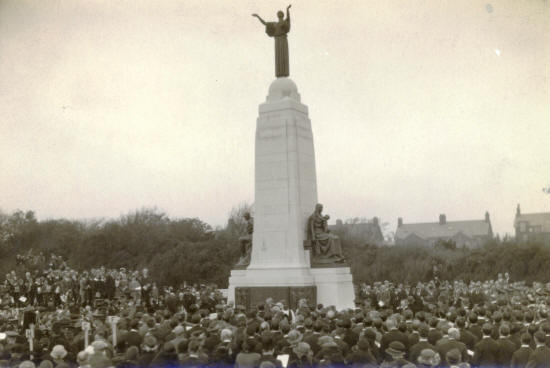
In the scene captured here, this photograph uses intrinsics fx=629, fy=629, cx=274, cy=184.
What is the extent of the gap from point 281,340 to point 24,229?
2192 inches

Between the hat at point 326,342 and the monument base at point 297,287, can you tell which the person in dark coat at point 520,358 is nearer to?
the hat at point 326,342

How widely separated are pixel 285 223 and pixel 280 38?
23.8 feet

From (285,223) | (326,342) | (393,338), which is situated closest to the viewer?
(326,342)

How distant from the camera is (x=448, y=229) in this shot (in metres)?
116

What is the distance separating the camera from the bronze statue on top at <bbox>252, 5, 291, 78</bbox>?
24297 mm

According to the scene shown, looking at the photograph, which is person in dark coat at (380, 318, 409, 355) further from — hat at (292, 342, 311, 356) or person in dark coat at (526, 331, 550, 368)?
hat at (292, 342, 311, 356)

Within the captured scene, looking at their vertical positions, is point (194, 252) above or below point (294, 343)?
above

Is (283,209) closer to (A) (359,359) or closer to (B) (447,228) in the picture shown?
(A) (359,359)

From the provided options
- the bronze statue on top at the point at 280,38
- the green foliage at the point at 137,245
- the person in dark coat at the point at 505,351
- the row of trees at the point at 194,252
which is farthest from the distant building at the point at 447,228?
the person in dark coat at the point at 505,351

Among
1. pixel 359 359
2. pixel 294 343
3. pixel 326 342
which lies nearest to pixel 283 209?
pixel 294 343

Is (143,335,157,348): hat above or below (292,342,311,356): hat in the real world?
above

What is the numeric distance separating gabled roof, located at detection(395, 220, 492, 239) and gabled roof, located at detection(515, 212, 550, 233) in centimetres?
2218

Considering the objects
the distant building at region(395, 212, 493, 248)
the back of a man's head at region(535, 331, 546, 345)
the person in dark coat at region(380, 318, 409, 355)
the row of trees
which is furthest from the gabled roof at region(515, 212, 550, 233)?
the back of a man's head at region(535, 331, 546, 345)

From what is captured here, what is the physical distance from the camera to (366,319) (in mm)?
11445
